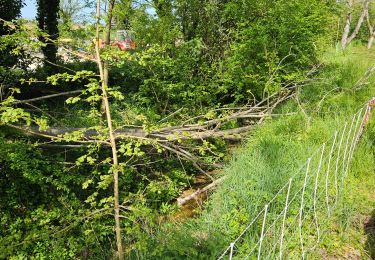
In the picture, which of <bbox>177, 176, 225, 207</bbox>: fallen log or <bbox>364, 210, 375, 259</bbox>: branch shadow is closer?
<bbox>364, 210, 375, 259</bbox>: branch shadow

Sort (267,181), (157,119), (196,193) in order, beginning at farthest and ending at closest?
(157,119) < (196,193) < (267,181)

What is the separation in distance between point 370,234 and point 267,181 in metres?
1.21

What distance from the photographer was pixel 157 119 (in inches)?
289

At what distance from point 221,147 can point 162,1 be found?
3472mm

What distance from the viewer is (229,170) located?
4973 mm

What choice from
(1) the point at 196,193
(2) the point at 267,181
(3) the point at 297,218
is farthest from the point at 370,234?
(1) the point at 196,193

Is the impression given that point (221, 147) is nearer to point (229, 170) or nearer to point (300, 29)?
point (229, 170)

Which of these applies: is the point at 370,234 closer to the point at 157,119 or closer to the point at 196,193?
the point at 196,193

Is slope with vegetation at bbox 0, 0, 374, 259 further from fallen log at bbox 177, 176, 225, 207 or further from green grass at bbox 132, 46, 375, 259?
fallen log at bbox 177, 176, 225, 207

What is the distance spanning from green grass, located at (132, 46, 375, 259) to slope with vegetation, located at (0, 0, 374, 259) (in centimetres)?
2

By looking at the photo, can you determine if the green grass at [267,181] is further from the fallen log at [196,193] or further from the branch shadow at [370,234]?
the fallen log at [196,193]

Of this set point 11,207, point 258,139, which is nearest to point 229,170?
point 258,139

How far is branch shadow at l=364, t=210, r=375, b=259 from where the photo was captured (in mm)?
3266

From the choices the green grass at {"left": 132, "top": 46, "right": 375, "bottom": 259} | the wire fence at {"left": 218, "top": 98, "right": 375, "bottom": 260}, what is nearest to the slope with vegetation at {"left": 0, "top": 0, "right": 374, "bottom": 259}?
the green grass at {"left": 132, "top": 46, "right": 375, "bottom": 259}
